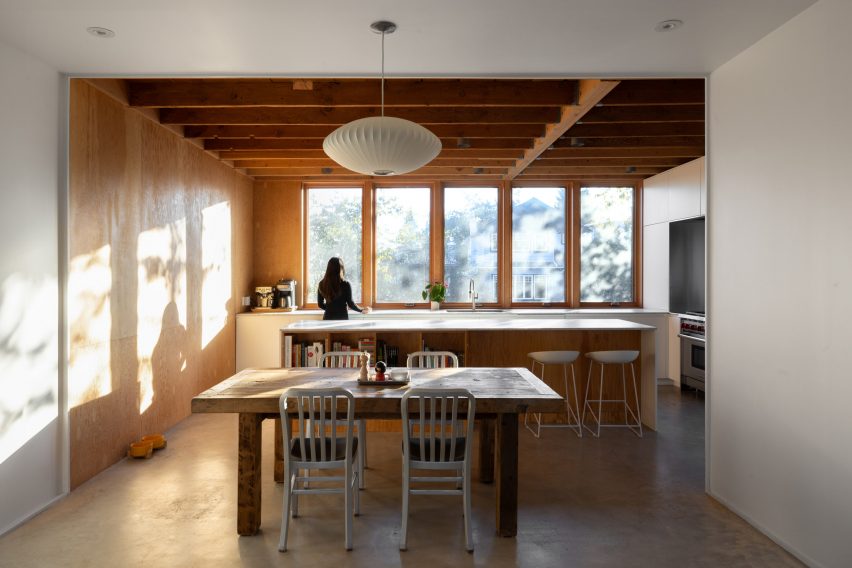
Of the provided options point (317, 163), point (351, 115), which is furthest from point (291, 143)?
A: point (351, 115)

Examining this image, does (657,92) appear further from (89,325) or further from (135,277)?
(89,325)

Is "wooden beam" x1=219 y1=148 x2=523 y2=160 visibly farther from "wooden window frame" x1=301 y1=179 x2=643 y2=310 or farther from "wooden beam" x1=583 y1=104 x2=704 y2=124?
"wooden window frame" x1=301 y1=179 x2=643 y2=310

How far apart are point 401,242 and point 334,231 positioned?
36.2 inches

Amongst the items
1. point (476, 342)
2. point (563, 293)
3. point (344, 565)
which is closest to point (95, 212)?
point (344, 565)

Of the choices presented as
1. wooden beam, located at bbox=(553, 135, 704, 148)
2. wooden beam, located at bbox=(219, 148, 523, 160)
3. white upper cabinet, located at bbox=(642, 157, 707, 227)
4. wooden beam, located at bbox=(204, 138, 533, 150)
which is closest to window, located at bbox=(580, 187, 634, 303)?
white upper cabinet, located at bbox=(642, 157, 707, 227)

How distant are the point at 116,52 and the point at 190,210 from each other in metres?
2.36

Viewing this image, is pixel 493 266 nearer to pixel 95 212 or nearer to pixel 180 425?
pixel 180 425

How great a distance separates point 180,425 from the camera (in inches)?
200

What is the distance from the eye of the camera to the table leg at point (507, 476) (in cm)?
292

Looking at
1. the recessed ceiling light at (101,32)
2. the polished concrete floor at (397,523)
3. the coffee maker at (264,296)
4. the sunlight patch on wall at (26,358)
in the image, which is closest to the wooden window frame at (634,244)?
the polished concrete floor at (397,523)

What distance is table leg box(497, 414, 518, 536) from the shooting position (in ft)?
9.59

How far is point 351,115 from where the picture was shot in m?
4.75

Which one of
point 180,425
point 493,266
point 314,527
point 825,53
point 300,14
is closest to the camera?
point 825,53

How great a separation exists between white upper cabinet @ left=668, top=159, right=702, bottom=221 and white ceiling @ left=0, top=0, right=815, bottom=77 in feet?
9.81
